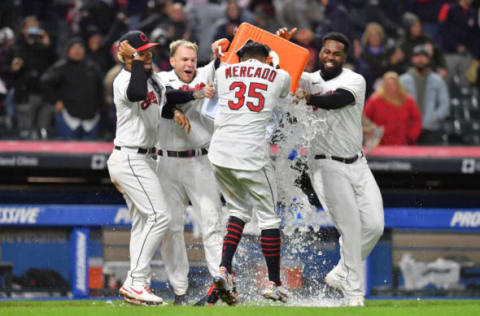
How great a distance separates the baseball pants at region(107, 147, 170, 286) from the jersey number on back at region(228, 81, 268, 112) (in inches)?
38.1

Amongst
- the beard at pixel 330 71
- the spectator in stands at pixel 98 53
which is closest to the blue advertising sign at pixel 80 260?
the spectator in stands at pixel 98 53

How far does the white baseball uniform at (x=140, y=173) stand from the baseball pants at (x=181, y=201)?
40 centimetres

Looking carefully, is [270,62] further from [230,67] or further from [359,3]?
[359,3]

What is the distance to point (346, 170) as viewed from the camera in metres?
6.87

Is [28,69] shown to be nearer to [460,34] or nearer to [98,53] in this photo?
[98,53]

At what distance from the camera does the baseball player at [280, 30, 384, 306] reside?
6.82 metres

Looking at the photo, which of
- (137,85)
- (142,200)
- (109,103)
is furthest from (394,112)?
(137,85)

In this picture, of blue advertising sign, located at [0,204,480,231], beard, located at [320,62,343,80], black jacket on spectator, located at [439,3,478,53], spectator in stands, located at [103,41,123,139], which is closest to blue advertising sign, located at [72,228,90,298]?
blue advertising sign, located at [0,204,480,231]

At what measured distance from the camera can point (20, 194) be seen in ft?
32.6

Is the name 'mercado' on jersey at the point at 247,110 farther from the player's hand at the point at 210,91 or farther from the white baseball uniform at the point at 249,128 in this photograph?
the player's hand at the point at 210,91

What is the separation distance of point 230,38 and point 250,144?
4635 millimetres

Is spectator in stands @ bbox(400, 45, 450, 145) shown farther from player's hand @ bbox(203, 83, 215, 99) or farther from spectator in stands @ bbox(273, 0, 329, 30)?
player's hand @ bbox(203, 83, 215, 99)

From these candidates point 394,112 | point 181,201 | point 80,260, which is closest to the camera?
point 181,201

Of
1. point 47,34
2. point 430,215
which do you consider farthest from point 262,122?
point 47,34
